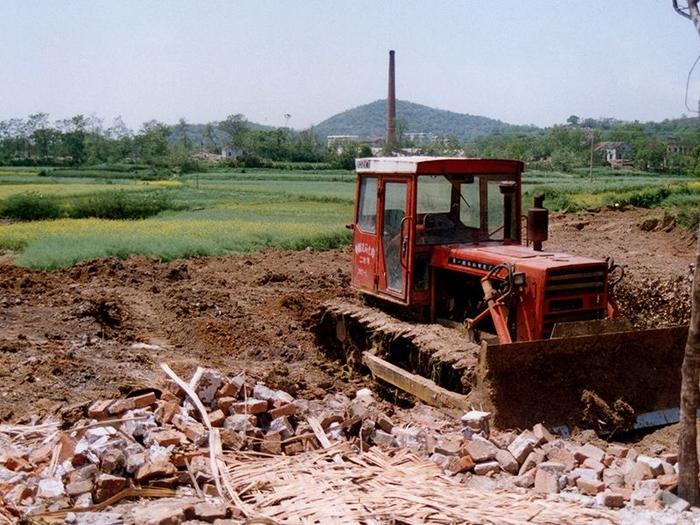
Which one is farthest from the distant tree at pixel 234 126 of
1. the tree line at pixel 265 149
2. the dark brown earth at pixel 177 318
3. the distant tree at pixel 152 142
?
the dark brown earth at pixel 177 318

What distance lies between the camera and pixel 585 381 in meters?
7.65

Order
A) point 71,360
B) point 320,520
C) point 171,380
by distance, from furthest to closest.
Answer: point 71,360
point 171,380
point 320,520

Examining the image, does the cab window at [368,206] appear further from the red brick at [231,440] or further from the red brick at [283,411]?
the red brick at [231,440]

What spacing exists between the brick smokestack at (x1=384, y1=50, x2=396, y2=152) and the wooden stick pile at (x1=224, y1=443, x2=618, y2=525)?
162 feet

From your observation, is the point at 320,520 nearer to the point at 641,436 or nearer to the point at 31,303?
the point at 641,436

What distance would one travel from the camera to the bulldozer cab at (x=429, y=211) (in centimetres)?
911

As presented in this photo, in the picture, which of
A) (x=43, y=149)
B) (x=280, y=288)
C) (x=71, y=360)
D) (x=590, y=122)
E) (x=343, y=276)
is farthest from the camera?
(x=590, y=122)

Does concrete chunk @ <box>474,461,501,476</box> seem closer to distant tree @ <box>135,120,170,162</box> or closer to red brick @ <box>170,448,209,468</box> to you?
red brick @ <box>170,448,209,468</box>

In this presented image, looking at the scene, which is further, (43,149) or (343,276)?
(43,149)

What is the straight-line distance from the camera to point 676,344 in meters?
8.05

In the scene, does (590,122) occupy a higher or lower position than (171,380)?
higher

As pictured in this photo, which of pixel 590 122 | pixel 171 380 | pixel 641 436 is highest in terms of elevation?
pixel 590 122

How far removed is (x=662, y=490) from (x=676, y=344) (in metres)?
2.52

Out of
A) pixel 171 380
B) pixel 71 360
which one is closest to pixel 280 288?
pixel 71 360
